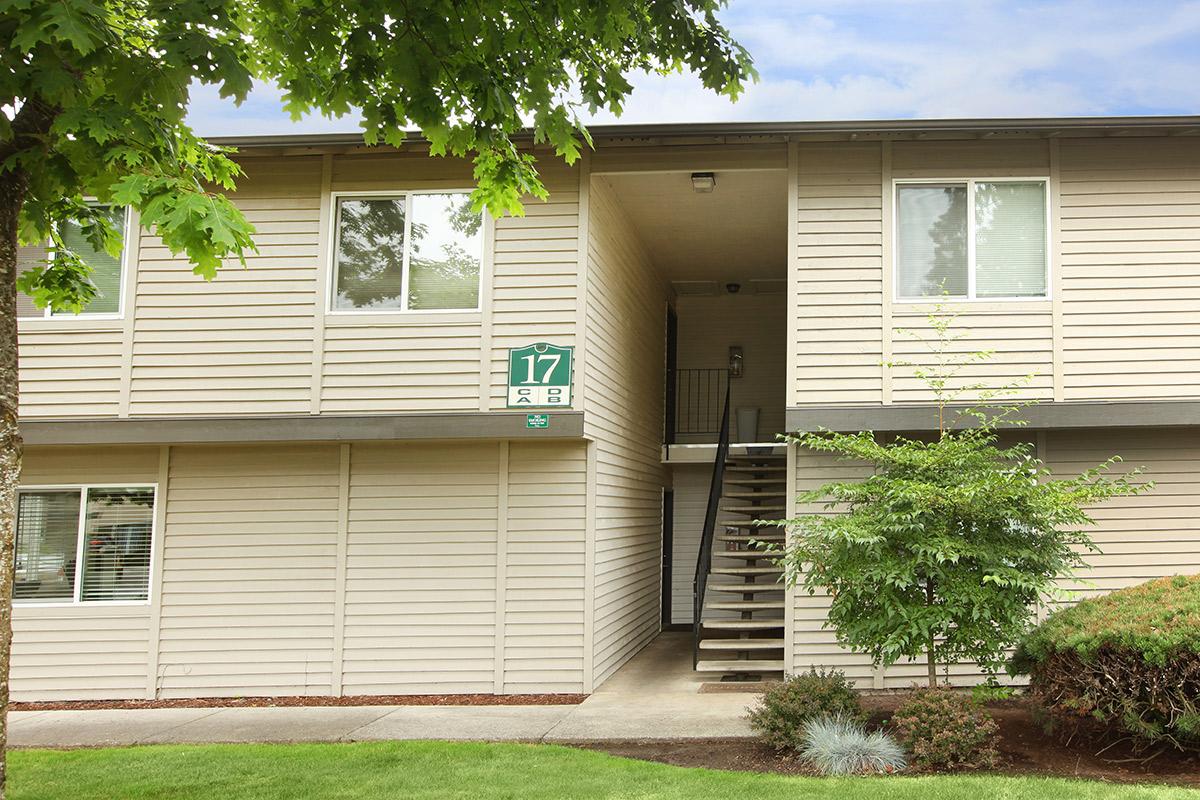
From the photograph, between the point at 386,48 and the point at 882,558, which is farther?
the point at 882,558

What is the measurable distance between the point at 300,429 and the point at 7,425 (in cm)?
434

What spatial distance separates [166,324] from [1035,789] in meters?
8.98

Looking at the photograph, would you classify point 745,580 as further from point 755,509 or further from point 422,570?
point 422,570

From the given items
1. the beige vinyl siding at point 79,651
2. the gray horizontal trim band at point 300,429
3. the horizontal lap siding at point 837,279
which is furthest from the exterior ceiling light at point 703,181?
the beige vinyl siding at point 79,651

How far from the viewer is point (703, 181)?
10195 millimetres

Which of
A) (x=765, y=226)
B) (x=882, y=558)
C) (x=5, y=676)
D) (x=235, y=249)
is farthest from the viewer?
(x=765, y=226)

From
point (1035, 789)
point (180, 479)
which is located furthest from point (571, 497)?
point (1035, 789)

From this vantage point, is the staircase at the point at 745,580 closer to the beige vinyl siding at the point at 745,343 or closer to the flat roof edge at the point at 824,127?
the beige vinyl siding at the point at 745,343

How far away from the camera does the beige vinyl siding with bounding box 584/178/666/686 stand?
10.2 meters

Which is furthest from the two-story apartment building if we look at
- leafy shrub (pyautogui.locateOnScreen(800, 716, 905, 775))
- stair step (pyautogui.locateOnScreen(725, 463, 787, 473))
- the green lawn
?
stair step (pyautogui.locateOnScreen(725, 463, 787, 473))

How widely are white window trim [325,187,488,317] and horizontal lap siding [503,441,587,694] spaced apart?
1646 millimetres

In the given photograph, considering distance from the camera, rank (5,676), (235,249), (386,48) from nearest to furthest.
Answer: (235,249) → (5,676) → (386,48)

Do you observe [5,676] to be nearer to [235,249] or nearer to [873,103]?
[235,249]

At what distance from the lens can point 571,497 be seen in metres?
9.82
